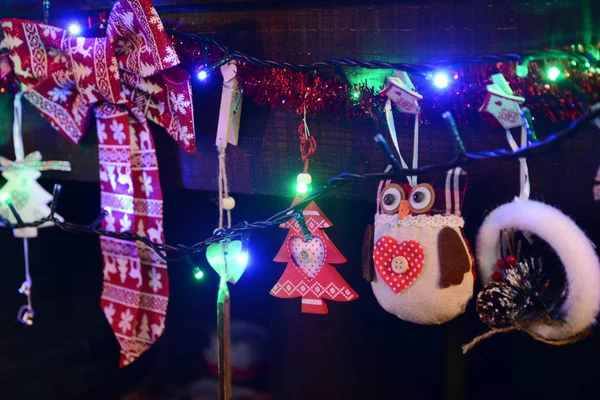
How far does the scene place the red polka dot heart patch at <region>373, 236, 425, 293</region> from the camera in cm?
110

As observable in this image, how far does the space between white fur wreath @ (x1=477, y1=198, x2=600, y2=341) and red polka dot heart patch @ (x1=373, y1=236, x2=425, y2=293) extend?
164 millimetres

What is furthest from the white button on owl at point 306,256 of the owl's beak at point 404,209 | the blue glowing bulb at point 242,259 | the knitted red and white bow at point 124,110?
the knitted red and white bow at point 124,110

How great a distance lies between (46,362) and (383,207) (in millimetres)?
1289

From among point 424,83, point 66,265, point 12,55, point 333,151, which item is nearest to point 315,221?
point 333,151

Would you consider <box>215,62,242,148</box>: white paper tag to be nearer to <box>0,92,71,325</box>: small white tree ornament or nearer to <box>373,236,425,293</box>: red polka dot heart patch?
<box>373,236,425,293</box>: red polka dot heart patch

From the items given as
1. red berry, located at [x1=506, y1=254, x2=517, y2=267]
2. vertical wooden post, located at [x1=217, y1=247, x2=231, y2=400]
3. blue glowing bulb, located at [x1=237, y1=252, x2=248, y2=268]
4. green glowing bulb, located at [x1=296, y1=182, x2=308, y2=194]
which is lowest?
vertical wooden post, located at [x1=217, y1=247, x2=231, y2=400]

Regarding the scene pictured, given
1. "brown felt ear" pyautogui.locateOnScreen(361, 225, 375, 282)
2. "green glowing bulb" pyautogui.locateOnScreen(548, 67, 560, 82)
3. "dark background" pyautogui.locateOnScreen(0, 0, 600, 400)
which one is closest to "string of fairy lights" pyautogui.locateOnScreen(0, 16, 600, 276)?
"green glowing bulb" pyautogui.locateOnScreen(548, 67, 560, 82)

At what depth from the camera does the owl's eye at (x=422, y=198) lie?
109 centimetres

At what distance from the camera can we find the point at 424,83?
1124 millimetres

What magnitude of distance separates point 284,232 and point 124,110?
49cm

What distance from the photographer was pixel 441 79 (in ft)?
3.44

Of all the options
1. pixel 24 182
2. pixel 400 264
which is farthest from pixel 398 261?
pixel 24 182

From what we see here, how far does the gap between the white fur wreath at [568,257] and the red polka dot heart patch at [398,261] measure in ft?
0.54

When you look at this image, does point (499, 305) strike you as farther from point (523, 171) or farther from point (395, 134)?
point (395, 134)
